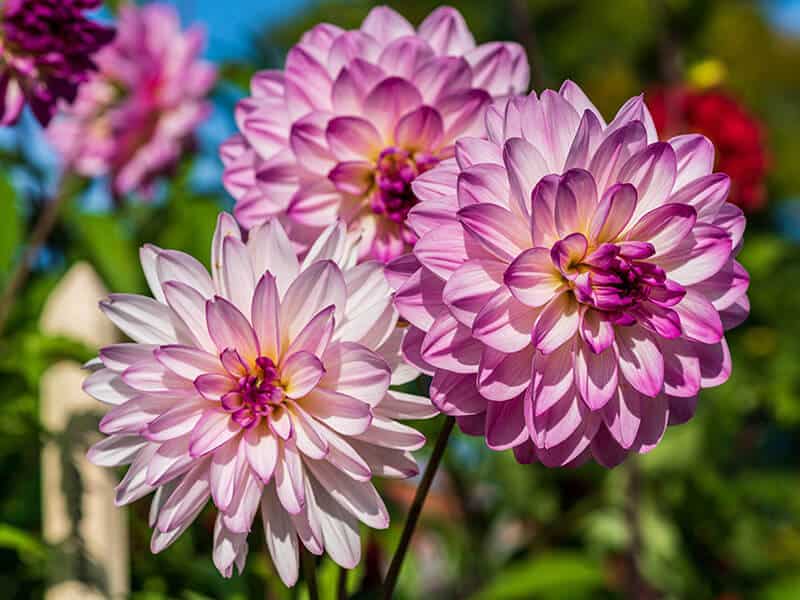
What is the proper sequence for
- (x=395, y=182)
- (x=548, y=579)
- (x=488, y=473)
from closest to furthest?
(x=395, y=182)
(x=548, y=579)
(x=488, y=473)

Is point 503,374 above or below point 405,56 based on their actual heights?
below

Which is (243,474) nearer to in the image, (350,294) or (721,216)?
→ (350,294)

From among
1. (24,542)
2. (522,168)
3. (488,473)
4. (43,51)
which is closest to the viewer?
(522,168)

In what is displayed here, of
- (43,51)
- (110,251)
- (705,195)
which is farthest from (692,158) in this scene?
(110,251)

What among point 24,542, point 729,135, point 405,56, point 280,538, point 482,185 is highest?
point 729,135

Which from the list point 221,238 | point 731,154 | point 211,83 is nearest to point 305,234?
point 221,238

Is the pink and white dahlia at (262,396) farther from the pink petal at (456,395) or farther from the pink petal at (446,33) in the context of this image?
the pink petal at (446,33)

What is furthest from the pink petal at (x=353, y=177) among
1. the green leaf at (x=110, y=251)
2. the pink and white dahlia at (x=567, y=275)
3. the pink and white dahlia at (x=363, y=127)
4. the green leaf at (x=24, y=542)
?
the green leaf at (x=110, y=251)

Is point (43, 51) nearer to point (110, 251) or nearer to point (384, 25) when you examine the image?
point (384, 25)
